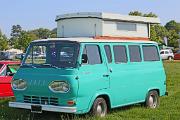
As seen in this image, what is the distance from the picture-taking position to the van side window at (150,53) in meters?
11.8

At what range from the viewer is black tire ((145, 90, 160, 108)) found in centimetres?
1181

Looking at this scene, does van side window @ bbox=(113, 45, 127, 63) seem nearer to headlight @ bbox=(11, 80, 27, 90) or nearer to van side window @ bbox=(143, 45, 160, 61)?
van side window @ bbox=(143, 45, 160, 61)

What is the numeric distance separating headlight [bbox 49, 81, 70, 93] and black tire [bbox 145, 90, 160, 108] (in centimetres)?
342

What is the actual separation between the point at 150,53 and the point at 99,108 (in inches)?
116

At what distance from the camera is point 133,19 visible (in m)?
15.2

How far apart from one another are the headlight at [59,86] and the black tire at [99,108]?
36.6 inches

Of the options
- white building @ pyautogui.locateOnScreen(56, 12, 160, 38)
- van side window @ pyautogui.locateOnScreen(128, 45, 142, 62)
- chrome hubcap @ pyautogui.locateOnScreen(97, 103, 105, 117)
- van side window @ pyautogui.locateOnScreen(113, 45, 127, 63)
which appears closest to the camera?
chrome hubcap @ pyautogui.locateOnScreen(97, 103, 105, 117)

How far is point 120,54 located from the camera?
35.3ft

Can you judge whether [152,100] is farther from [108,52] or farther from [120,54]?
[108,52]

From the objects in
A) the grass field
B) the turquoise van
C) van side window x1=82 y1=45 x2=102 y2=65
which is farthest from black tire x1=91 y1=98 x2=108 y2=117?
van side window x1=82 y1=45 x2=102 y2=65

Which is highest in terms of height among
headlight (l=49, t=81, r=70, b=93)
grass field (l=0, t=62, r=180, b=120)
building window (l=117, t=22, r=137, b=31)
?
building window (l=117, t=22, r=137, b=31)

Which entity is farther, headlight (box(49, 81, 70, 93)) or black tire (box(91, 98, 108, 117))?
black tire (box(91, 98, 108, 117))

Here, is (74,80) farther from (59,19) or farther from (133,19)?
(133,19)

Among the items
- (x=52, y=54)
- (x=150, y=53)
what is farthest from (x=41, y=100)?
(x=150, y=53)
